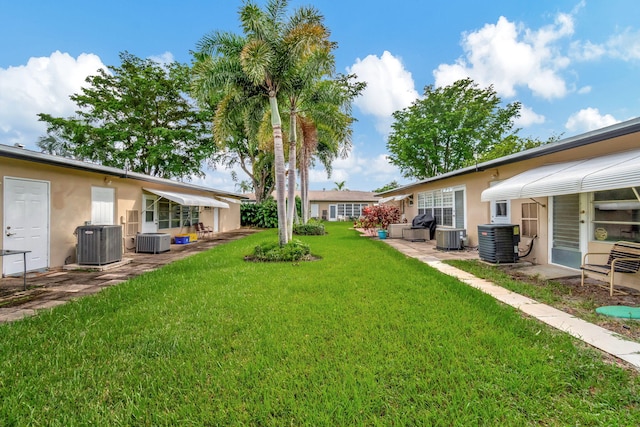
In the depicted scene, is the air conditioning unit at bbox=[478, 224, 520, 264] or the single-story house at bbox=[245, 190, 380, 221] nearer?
the air conditioning unit at bbox=[478, 224, 520, 264]

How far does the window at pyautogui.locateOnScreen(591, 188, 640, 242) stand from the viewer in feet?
20.0

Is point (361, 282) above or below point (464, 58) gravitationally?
below

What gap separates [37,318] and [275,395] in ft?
15.1

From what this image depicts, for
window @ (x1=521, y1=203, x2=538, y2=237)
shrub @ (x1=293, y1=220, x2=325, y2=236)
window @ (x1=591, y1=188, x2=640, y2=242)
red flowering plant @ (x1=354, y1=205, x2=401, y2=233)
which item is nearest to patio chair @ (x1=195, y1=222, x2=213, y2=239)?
shrub @ (x1=293, y1=220, x2=325, y2=236)

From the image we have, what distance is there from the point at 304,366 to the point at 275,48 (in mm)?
10398

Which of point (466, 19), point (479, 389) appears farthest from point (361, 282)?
point (466, 19)

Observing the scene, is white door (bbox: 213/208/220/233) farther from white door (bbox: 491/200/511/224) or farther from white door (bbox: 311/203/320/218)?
white door (bbox: 311/203/320/218)

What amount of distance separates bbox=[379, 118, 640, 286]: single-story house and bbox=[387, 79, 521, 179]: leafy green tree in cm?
2089

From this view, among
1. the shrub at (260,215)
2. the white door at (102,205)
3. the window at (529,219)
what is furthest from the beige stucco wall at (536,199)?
the shrub at (260,215)

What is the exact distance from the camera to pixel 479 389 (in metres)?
2.77

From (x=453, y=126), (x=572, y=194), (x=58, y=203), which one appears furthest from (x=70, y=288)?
(x=453, y=126)

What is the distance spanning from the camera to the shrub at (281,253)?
1027 centimetres

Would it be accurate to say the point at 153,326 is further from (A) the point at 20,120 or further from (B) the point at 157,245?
(A) the point at 20,120

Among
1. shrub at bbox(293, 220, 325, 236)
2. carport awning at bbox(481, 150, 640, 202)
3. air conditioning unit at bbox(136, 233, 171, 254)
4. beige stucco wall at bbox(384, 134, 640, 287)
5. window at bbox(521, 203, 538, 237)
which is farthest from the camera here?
shrub at bbox(293, 220, 325, 236)
